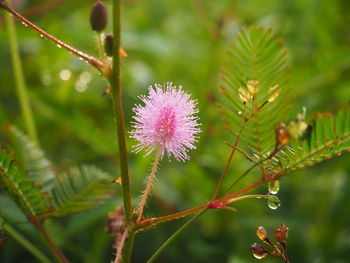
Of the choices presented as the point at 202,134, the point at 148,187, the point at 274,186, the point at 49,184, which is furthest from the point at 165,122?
the point at 202,134

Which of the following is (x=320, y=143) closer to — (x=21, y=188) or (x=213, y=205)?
(x=213, y=205)

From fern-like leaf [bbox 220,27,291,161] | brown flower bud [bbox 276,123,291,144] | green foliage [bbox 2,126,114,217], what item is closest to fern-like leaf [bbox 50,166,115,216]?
green foliage [bbox 2,126,114,217]

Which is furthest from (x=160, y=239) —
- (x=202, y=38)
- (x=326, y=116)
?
(x=202, y=38)

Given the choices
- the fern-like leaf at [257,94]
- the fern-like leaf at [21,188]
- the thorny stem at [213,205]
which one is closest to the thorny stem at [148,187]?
the thorny stem at [213,205]

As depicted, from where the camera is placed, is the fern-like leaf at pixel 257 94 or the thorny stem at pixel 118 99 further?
the fern-like leaf at pixel 257 94

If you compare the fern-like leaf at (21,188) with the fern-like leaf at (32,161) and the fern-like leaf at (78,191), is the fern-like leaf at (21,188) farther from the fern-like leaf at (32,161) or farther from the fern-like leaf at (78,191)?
the fern-like leaf at (32,161)
